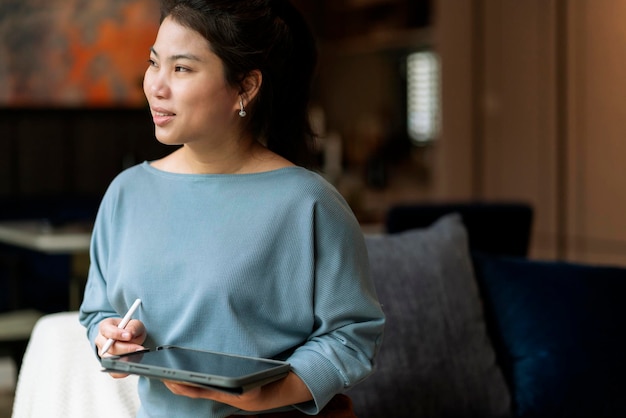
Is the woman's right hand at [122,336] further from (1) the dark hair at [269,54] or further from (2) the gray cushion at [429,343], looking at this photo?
(2) the gray cushion at [429,343]

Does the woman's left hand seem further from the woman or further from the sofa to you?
the sofa

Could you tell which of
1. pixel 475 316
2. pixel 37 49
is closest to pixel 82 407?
pixel 475 316

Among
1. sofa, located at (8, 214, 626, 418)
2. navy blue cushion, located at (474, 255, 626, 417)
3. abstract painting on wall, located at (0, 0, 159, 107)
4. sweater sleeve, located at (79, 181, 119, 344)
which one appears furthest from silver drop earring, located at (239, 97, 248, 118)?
abstract painting on wall, located at (0, 0, 159, 107)

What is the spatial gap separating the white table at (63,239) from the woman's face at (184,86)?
3463 millimetres

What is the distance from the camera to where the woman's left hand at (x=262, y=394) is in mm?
1237

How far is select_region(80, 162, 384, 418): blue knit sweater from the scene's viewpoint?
1.35 meters

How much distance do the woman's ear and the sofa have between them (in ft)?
3.34

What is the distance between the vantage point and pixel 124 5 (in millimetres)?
7320

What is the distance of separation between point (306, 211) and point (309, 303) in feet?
0.44

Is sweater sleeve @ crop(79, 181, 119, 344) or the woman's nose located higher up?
the woman's nose

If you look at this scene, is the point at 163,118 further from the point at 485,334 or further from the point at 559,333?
the point at 559,333

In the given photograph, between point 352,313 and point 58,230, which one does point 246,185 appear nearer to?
point 352,313

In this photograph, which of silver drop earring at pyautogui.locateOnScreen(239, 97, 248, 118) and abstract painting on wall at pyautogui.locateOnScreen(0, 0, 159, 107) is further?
abstract painting on wall at pyautogui.locateOnScreen(0, 0, 159, 107)

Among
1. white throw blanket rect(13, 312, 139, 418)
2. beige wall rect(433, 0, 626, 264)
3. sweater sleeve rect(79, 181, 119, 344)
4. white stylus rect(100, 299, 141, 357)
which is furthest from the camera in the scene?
beige wall rect(433, 0, 626, 264)
